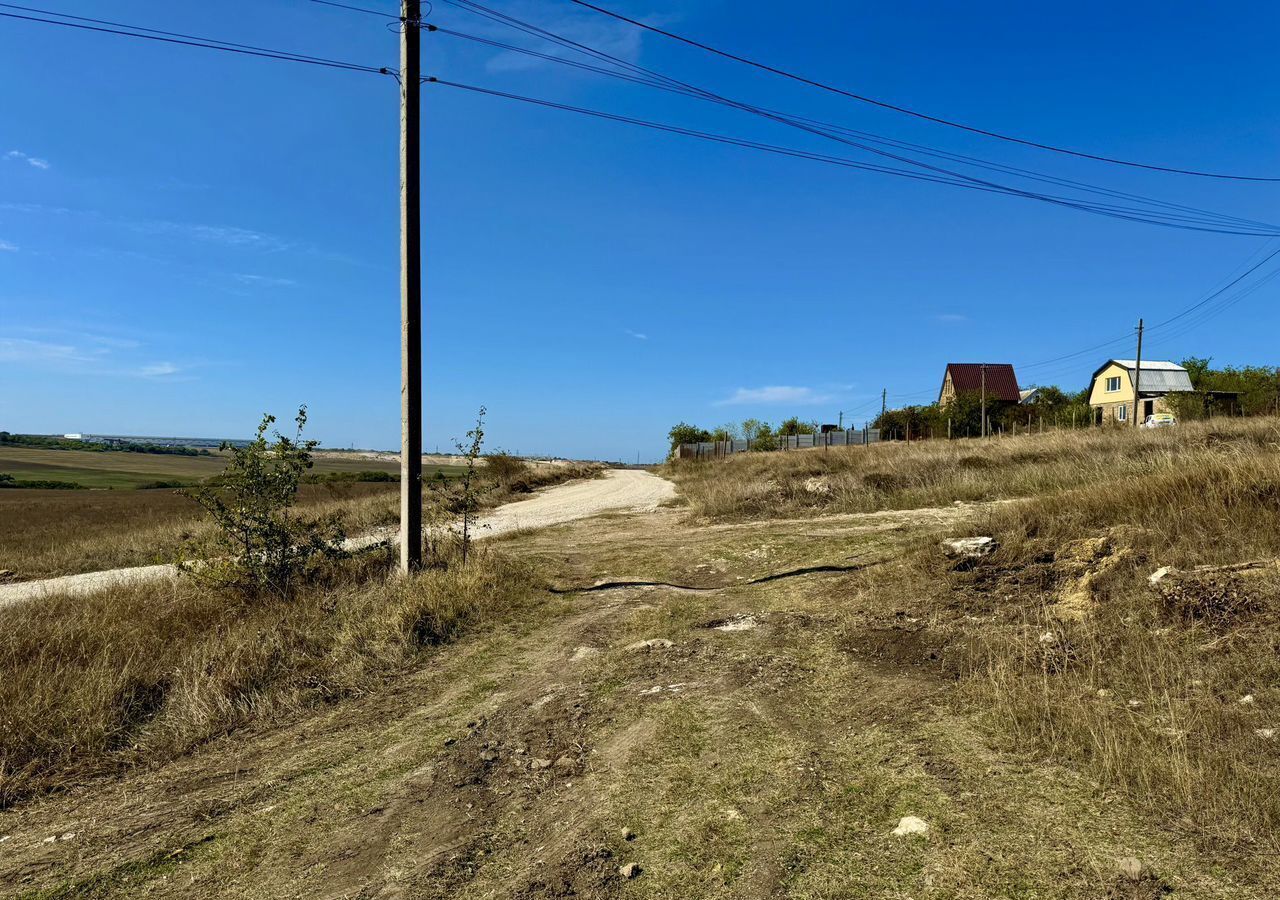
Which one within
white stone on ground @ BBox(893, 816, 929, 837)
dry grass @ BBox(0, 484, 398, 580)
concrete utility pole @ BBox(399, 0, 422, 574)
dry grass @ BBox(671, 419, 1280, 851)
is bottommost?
dry grass @ BBox(0, 484, 398, 580)

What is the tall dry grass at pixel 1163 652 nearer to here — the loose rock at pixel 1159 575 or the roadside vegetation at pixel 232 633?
the loose rock at pixel 1159 575

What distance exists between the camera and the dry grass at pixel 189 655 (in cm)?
466

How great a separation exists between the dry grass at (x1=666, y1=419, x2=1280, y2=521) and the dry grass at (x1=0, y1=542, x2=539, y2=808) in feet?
25.8

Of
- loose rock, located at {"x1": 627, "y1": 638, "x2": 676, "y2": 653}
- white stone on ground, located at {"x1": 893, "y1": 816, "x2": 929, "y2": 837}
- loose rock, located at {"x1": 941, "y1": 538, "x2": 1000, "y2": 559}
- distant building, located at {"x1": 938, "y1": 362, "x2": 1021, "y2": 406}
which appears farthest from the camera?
distant building, located at {"x1": 938, "y1": 362, "x2": 1021, "y2": 406}

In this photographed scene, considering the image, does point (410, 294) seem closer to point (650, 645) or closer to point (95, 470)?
point (650, 645)

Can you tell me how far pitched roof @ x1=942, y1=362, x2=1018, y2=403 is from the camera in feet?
257

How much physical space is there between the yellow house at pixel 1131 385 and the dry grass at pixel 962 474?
50.5 m

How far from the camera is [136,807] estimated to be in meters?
3.89

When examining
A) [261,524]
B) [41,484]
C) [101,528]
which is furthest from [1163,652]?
[41,484]

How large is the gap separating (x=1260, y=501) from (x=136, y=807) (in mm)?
9216

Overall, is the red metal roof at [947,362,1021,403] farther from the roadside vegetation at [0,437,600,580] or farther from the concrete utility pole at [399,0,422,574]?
the concrete utility pole at [399,0,422,574]

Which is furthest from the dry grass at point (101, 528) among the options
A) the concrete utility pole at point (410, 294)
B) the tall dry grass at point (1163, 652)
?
the tall dry grass at point (1163, 652)

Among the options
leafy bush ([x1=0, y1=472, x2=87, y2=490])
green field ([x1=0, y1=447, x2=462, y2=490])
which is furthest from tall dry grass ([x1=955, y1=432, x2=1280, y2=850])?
leafy bush ([x1=0, y1=472, x2=87, y2=490])

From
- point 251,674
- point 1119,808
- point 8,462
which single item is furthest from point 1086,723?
point 8,462
